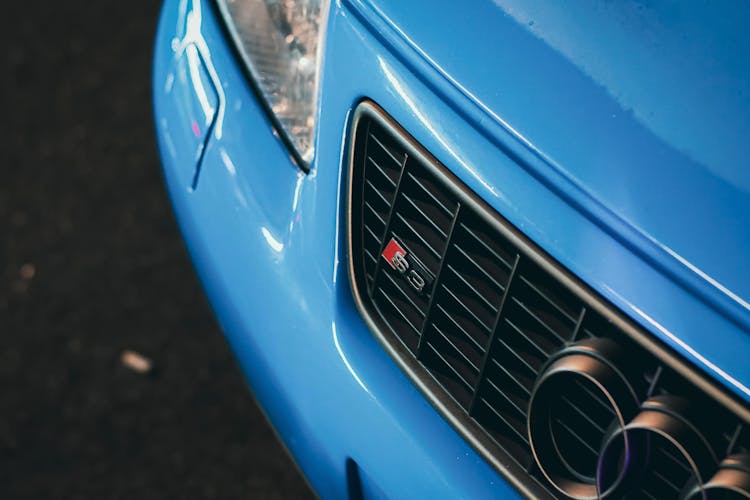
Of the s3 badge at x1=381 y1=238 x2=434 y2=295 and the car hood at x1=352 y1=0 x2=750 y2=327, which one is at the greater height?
the car hood at x1=352 y1=0 x2=750 y2=327

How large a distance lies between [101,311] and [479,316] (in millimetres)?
1172

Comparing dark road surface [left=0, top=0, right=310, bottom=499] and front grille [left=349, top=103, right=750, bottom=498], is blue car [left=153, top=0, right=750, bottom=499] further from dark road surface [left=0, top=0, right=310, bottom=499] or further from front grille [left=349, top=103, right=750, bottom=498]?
dark road surface [left=0, top=0, right=310, bottom=499]

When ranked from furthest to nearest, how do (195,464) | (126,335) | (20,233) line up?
1. (20,233)
2. (126,335)
3. (195,464)

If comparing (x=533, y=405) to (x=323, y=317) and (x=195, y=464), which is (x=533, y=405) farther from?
(x=195, y=464)

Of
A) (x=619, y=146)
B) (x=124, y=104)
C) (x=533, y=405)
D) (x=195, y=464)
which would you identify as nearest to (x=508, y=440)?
(x=533, y=405)

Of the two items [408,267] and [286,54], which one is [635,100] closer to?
[408,267]

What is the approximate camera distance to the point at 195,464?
1.95 m

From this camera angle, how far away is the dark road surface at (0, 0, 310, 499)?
6.39ft

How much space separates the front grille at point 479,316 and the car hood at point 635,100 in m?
0.10

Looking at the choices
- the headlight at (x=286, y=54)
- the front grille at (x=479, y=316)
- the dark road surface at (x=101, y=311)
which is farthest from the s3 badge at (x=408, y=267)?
the dark road surface at (x=101, y=311)

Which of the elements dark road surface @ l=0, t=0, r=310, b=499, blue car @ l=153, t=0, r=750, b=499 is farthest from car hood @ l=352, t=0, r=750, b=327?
dark road surface @ l=0, t=0, r=310, b=499

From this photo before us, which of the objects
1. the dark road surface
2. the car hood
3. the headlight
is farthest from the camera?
the dark road surface

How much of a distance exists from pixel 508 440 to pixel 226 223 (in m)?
0.52

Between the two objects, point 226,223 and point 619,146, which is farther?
point 226,223
